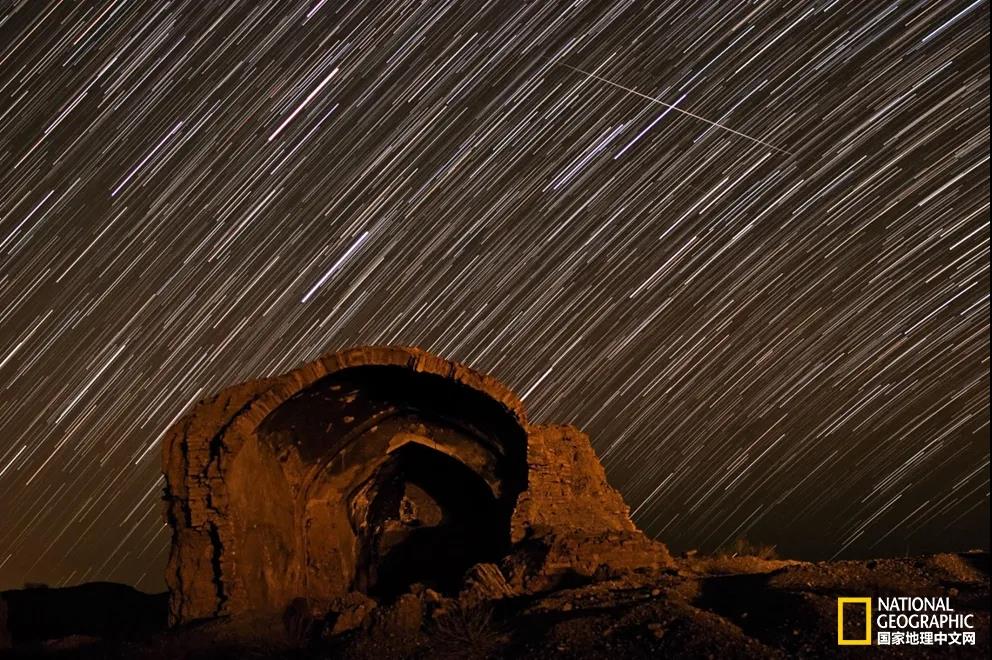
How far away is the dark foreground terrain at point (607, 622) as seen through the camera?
7266mm

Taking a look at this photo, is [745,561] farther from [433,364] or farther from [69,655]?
[69,655]

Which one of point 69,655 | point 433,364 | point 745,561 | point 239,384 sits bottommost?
point 69,655

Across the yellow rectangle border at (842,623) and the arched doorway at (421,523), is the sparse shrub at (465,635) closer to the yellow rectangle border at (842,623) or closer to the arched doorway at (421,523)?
the yellow rectangle border at (842,623)

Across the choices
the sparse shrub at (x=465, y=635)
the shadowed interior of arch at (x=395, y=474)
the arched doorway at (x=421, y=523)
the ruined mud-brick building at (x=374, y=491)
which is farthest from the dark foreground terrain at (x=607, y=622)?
the arched doorway at (x=421, y=523)

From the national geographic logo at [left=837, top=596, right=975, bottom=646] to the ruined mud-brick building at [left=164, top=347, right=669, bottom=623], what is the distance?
3.95 m

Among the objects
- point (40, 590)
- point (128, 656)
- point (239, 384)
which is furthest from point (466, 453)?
point (40, 590)

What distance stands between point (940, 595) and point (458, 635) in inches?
165

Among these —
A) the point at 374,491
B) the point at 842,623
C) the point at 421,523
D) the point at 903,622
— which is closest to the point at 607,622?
the point at 842,623

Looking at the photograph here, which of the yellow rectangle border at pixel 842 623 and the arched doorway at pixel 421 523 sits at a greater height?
the arched doorway at pixel 421 523

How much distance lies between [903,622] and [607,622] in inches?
94.4

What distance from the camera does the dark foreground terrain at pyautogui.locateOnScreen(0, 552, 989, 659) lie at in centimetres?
727

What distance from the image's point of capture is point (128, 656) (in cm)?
934

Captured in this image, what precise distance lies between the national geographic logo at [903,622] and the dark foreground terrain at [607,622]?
82 millimetres

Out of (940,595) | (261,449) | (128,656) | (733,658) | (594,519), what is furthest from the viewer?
(594,519)
